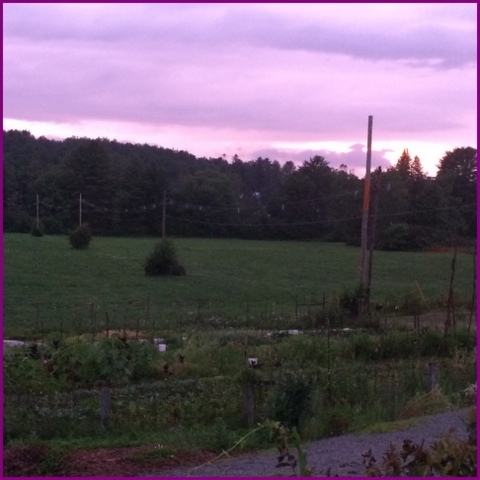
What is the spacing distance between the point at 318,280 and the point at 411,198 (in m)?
17.7

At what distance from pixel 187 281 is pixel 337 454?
1234 inches

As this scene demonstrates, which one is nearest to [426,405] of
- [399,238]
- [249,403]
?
[249,403]

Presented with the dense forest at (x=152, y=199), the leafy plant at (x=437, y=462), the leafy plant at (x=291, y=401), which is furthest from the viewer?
the dense forest at (x=152, y=199)

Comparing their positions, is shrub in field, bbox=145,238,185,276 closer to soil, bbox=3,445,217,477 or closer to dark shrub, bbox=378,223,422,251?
dark shrub, bbox=378,223,422,251

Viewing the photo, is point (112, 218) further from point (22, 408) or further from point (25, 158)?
point (22, 408)

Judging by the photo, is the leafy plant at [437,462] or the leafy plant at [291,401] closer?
the leafy plant at [437,462]

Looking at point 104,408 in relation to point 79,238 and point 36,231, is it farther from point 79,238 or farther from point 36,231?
point 36,231

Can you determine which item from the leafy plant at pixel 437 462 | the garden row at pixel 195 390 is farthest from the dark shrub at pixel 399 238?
the leafy plant at pixel 437 462

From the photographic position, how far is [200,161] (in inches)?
4697

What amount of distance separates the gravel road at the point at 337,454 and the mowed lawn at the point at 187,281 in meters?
13.4

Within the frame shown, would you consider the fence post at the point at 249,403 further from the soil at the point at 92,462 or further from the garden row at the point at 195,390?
the soil at the point at 92,462

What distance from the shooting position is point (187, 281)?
127ft

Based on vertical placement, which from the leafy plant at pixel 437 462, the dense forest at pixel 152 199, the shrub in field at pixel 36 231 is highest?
the dense forest at pixel 152 199

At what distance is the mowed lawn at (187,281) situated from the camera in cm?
2650
